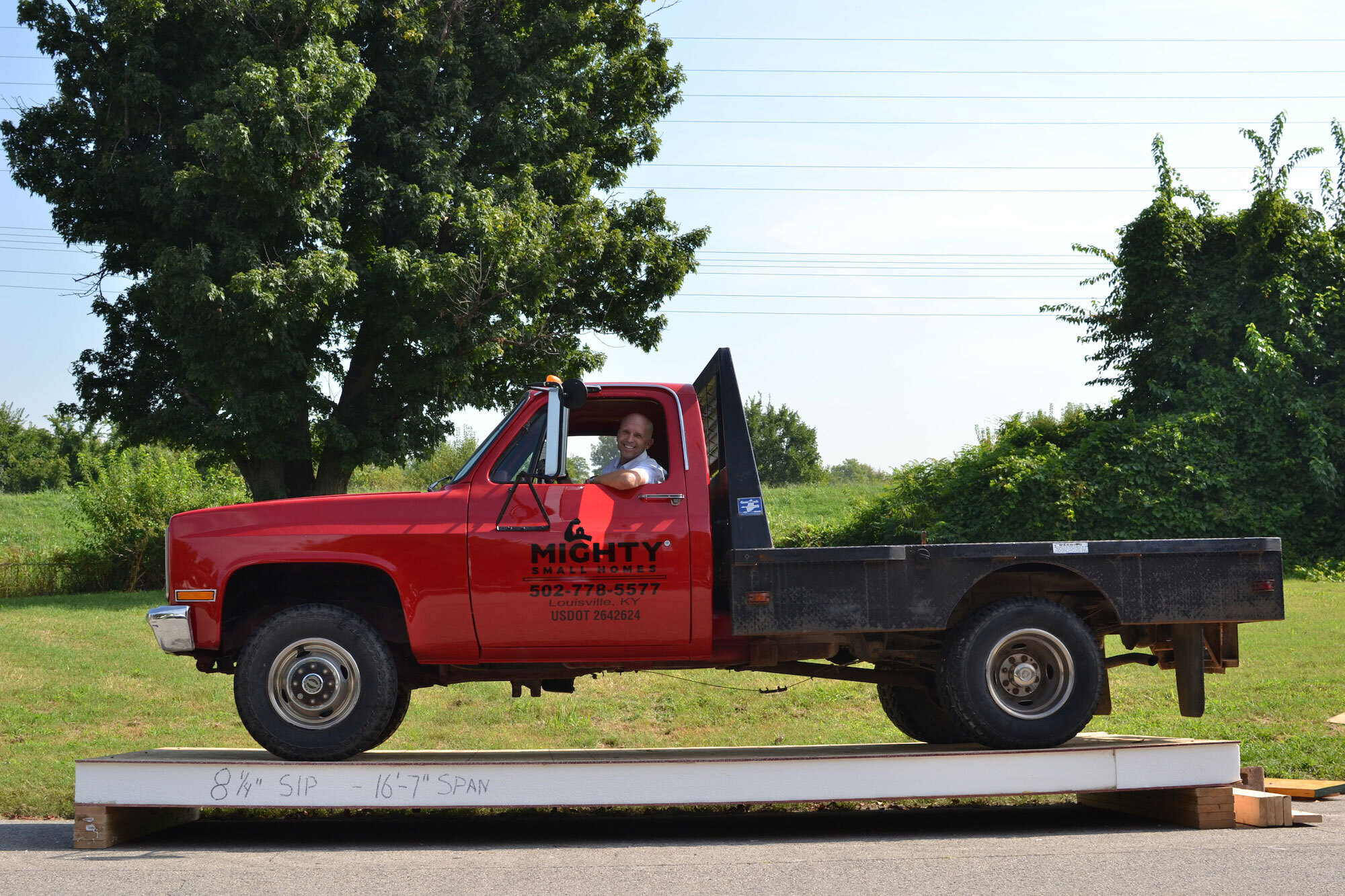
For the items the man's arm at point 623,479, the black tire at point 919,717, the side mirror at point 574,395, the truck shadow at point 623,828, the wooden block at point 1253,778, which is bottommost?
the truck shadow at point 623,828

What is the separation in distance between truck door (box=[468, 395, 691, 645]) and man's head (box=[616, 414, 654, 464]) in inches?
19.8

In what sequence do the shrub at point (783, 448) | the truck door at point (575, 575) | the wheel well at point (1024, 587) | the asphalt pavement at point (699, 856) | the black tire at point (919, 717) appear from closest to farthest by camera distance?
the asphalt pavement at point (699, 856)
the truck door at point (575, 575)
the wheel well at point (1024, 587)
the black tire at point (919, 717)
the shrub at point (783, 448)

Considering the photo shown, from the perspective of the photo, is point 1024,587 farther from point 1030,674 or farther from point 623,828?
point 623,828

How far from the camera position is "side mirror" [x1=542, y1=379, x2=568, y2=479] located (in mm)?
5570

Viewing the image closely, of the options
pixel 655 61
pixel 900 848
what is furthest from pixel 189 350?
pixel 900 848

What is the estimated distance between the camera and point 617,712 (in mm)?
10719

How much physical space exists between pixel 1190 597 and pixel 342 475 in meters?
17.4

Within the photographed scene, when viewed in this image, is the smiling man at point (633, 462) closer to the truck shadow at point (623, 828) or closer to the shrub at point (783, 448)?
the truck shadow at point (623, 828)

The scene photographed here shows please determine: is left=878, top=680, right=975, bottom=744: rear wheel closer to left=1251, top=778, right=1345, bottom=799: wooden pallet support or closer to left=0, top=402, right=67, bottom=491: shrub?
left=1251, top=778, right=1345, bottom=799: wooden pallet support

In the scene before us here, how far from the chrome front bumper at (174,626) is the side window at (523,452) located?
5.81 ft

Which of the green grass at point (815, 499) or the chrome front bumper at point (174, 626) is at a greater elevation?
the green grass at point (815, 499)

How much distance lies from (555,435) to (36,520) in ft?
136

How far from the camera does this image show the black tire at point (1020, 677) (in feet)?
20.1

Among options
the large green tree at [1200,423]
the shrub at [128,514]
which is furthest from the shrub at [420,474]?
the large green tree at [1200,423]
